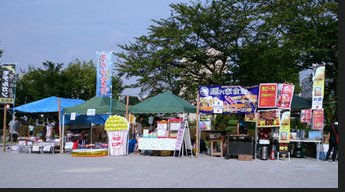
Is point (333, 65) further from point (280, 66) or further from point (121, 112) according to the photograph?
point (121, 112)

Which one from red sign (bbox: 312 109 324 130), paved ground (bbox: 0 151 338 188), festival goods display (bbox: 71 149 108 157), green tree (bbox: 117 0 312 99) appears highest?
green tree (bbox: 117 0 312 99)

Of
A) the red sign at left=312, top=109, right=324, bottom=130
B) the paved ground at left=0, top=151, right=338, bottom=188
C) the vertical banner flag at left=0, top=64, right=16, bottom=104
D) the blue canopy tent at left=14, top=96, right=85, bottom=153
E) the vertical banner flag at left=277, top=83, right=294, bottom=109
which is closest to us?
the paved ground at left=0, top=151, right=338, bottom=188

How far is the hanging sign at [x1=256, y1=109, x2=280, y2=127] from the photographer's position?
52.3ft

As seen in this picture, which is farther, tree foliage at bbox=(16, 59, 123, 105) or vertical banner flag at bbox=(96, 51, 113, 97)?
tree foliage at bbox=(16, 59, 123, 105)

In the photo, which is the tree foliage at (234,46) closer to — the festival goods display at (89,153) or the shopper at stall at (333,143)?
the shopper at stall at (333,143)

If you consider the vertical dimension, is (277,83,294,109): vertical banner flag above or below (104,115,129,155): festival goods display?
above

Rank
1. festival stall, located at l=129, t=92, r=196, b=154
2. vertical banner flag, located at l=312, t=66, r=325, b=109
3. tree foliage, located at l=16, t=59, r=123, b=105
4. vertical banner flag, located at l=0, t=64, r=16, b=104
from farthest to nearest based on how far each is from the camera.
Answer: tree foliage, located at l=16, t=59, r=123, b=105 < vertical banner flag, located at l=0, t=64, r=16, b=104 < festival stall, located at l=129, t=92, r=196, b=154 < vertical banner flag, located at l=312, t=66, r=325, b=109

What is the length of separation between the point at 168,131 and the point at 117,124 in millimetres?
2277

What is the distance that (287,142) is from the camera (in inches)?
629

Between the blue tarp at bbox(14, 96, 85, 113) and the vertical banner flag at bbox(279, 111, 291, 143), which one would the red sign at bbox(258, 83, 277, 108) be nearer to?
the vertical banner flag at bbox(279, 111, 291, 143)

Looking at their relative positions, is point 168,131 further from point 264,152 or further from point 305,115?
point 305,115

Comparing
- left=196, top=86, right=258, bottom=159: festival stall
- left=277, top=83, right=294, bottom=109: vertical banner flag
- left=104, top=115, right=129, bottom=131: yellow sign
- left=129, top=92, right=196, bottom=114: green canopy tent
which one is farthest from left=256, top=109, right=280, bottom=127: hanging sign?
left=104, top=115, right=129, bottom=131: yellow sign

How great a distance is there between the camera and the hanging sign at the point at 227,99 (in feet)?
55.8

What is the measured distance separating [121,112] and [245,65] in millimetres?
13192
